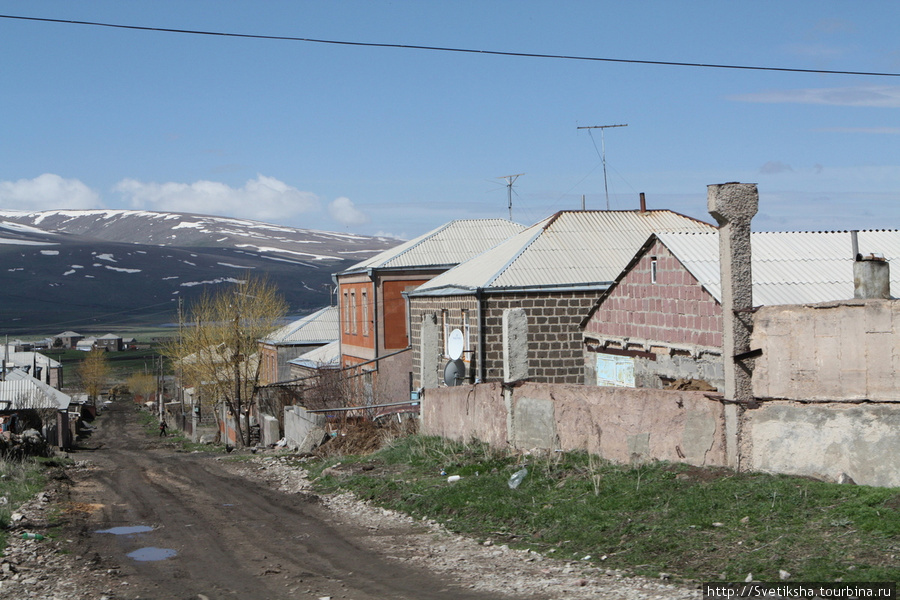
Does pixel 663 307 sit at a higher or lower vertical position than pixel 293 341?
higher

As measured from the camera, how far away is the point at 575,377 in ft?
76.7

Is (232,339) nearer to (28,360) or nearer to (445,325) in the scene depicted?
(445,325)

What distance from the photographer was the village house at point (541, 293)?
76.8 feet

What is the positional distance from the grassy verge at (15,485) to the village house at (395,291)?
13610 millimetres

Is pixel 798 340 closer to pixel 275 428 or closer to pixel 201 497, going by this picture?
pixel 201 497

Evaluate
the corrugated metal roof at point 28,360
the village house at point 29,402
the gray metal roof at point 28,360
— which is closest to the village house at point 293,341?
the village house at point 29,402

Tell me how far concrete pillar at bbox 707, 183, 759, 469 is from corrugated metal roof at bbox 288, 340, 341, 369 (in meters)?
29.7

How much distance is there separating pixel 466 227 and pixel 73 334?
6738 inches

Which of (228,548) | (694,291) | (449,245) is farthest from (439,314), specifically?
(228,548)

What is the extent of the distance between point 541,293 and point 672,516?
14.3 m

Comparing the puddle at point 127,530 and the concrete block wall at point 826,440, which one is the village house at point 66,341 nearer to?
the puddle at point 127,530

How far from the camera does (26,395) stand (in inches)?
2307

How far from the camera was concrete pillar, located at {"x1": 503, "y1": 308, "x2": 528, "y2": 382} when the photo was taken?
15.1 metres

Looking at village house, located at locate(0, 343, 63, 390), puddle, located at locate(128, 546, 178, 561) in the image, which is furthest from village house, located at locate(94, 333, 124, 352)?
puddle, located at locate(128, 546, 178, 561)
